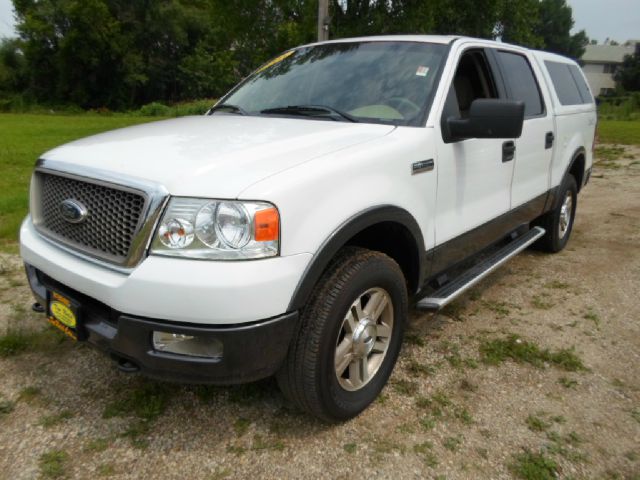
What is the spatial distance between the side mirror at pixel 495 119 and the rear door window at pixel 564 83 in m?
2.24

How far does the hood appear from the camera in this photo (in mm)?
2078

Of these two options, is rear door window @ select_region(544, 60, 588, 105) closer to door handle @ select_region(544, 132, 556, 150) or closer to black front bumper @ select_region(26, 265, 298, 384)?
door handle @ select_region(544, 132, 556, 150)

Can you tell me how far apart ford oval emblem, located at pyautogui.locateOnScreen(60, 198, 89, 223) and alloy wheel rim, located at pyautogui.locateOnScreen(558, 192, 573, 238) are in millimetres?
4310

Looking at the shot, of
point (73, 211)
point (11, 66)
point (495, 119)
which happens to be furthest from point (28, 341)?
point (11, 66)

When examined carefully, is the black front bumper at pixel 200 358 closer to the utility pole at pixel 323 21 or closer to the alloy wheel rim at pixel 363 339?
the alloy wheel rim at pixel 363 339

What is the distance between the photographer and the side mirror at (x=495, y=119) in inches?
107

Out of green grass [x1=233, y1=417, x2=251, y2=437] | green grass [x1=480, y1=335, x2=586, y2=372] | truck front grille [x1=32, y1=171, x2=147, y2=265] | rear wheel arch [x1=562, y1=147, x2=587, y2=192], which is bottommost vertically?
green grass [x1=480, y1=335, x2=586, y2=372]

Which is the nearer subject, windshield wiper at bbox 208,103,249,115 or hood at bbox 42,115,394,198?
hood at bbox 42,115,394,198

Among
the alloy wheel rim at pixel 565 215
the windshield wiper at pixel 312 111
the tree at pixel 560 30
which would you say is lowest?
the alloy wheel rim at pixel 565 215

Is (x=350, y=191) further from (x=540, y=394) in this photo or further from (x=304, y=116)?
(x=540, y=394)

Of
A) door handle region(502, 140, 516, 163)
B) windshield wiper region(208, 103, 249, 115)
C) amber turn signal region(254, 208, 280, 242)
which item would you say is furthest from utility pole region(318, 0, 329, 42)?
amber turn signal region(254, 208, 280, 242)

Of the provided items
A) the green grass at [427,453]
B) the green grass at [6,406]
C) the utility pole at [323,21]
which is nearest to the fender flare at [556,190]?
the green grass at [427,453]

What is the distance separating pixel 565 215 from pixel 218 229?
14.3 feet

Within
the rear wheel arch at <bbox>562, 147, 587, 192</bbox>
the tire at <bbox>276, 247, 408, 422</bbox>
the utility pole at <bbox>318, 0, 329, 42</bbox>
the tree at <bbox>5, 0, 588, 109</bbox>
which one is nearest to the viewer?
the tire at <bbox>276, 247, 408, 422</bbox>
